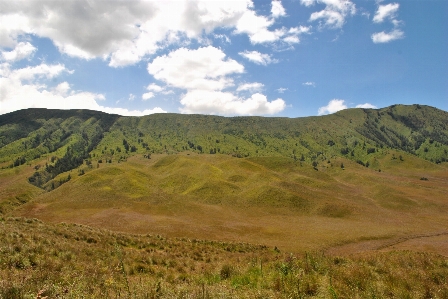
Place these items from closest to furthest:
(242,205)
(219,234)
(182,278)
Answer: (182,278), (219,234), (242,205)

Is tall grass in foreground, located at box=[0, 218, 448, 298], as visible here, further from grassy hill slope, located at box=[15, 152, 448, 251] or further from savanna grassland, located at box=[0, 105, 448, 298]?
grassy hill slope, located at box=[15, 152, 448, 251]

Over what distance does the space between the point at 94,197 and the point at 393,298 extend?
83779 mm

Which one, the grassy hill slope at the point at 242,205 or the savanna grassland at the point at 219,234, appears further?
the grassy hill slope at the point at 242,205

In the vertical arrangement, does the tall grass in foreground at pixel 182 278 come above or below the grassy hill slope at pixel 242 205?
above

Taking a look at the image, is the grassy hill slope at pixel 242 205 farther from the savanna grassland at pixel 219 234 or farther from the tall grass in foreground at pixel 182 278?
the tall grass in foreground at pixel 182 278

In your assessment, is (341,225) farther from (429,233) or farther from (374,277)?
(374,277)

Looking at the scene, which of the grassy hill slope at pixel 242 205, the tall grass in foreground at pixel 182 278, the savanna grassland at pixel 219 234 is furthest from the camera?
the grassy hill slope at pixel 242 205

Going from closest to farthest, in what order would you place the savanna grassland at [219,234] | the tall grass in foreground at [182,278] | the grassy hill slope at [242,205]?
1. the tall grass in foreground at [182,278]
2. the savanna grassland at [219,234]
3. the grassy hill slope at [242,205]

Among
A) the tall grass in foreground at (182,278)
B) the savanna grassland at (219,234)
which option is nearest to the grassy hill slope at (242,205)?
the savanna grassland at (219,234)

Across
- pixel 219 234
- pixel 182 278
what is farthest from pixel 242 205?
pixel 182 278

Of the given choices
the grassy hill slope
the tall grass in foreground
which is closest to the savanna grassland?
the tall grass in foreground

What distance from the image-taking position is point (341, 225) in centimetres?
5838

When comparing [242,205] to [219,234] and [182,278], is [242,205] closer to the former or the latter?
[219,234]

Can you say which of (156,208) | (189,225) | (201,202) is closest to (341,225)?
(189,225)
